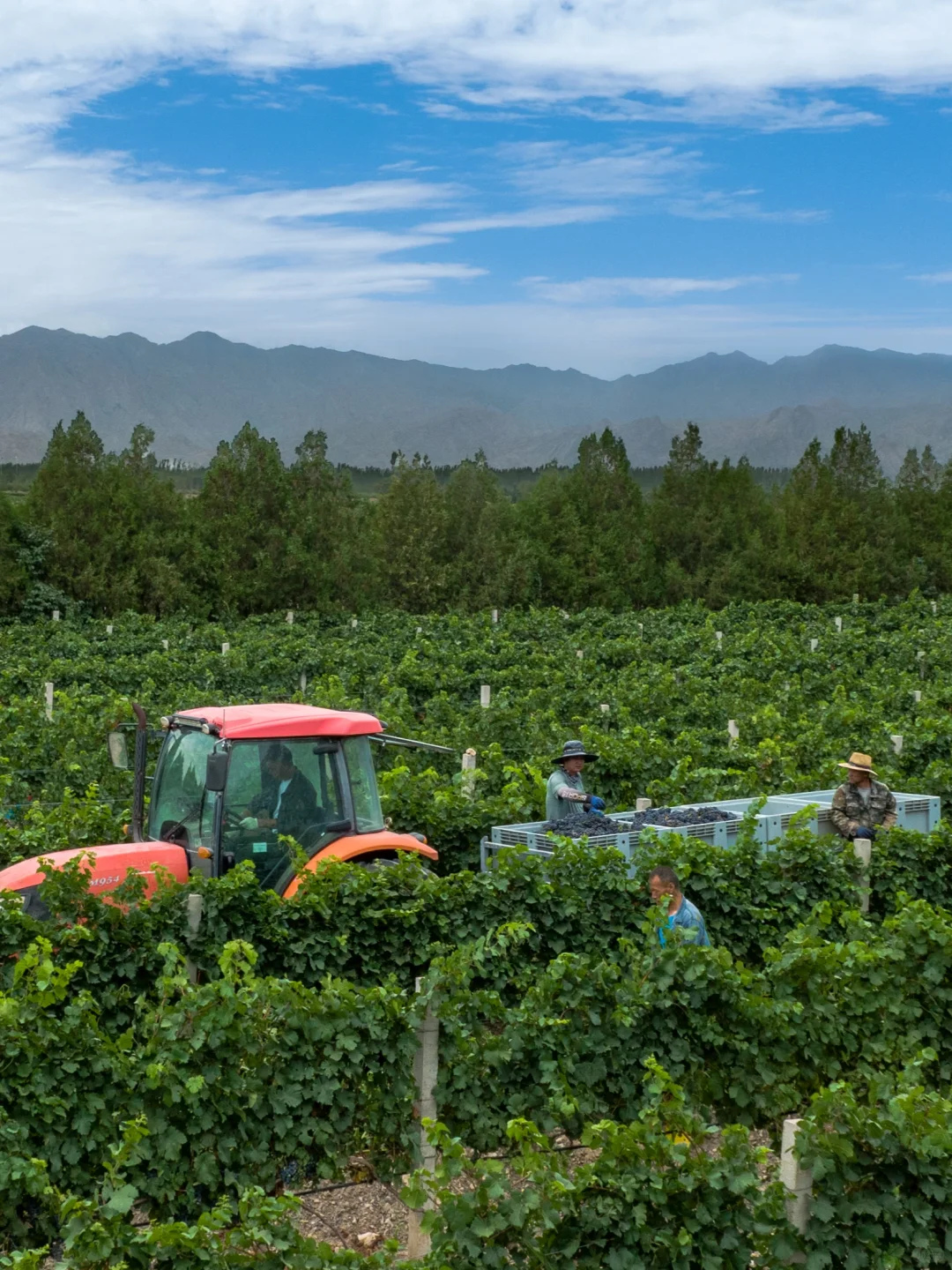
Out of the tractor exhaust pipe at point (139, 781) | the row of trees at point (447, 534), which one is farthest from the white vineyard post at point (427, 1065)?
the row of trees at point (447, 534)

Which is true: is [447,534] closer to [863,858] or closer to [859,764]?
[859,764]

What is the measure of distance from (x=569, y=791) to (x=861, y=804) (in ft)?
8.68

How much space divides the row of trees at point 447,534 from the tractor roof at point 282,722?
37.2m

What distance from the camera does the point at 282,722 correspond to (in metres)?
9.56

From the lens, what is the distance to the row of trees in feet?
155

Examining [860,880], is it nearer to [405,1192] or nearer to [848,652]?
[405,1192]

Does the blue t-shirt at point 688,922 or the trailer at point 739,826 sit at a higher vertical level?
the blue t-shirt at point 688,922

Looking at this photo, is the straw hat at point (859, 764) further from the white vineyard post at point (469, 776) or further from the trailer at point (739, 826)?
the white vineyard post at point (469, 776)

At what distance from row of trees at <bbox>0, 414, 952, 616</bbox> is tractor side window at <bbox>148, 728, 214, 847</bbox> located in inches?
1462

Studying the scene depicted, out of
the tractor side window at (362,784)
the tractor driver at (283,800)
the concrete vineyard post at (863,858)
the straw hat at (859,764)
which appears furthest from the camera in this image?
the straw hat at (859,764)

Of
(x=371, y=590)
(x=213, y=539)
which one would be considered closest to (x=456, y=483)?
(x=371, y=590)

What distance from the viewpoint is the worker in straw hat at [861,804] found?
464 inches

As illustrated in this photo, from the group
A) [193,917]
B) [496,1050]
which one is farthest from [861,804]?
[193,917]

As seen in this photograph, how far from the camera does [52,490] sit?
48406 millimetres
